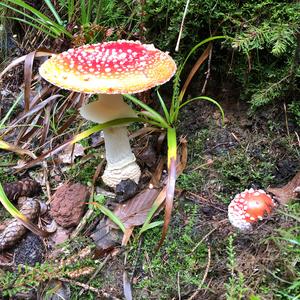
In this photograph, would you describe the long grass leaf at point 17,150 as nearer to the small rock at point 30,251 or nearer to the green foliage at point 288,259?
the small rock at point 30,251

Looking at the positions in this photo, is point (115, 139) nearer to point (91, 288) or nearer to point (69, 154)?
point (69, 154)

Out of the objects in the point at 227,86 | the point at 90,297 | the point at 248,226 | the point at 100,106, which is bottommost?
the point at 90,297

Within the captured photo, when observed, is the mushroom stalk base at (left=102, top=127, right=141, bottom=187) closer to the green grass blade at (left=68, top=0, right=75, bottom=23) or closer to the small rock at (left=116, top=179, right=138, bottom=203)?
the small rock at (left=116, top=179, right=138, bottom=203)

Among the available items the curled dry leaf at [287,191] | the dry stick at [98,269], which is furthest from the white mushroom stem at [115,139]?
the curled dry leaf at [287,191]

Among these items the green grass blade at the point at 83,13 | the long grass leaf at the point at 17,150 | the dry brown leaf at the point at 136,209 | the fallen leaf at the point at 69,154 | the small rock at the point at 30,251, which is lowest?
the small rock at the point at 30,251

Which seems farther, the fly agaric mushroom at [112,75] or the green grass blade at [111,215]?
the green grass blade at [111,215]

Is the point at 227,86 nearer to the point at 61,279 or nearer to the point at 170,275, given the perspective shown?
the point at 170,275

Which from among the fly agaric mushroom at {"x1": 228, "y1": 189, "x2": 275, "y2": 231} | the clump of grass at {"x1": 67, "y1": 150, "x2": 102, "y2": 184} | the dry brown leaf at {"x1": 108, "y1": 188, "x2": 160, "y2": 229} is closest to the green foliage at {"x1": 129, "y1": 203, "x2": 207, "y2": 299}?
the dry brown leaf at {"x1": 108, "y1": 188, "x2": 160, "y2": 229}

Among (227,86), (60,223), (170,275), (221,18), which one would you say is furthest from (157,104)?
(170,275)
